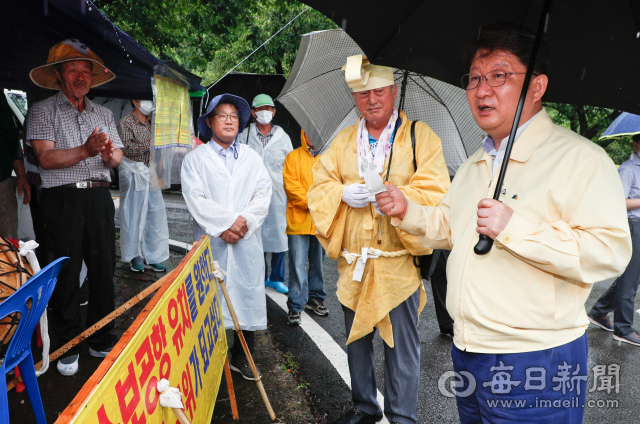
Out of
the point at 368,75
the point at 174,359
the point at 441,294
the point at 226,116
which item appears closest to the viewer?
the point at 174,359

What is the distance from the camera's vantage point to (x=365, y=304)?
2.75m

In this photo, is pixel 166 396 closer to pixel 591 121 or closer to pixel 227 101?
pixel 227 101

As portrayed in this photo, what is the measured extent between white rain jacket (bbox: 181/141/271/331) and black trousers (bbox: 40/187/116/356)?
716mm

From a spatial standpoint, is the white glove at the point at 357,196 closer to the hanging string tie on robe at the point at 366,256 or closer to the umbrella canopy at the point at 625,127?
the hanging string tie on robe at the point at 366,256

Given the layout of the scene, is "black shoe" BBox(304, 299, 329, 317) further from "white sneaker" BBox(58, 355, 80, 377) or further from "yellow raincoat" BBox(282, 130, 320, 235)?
"white sneaker" BBox(58, 355, 80, 377)

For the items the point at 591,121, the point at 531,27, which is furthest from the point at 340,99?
the point at 591,121

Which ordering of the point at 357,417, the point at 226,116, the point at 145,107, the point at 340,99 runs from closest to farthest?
the point at 357,417
the point at 340,99
the point at 226,116
the point at 145,107

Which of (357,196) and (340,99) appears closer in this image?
(357,196)

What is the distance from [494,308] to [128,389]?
1.26 meters

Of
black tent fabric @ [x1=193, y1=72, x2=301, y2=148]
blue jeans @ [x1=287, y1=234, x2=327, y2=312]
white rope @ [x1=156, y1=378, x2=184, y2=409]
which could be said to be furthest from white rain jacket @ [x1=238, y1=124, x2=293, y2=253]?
white rope @ [x1=156, y1=378, x2=184, y2=409]

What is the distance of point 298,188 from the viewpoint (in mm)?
5059

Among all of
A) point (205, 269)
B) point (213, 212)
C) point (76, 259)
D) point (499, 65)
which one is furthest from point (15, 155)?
point (499, 65)

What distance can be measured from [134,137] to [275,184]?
201 centimetres

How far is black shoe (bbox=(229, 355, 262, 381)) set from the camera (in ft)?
11.7
